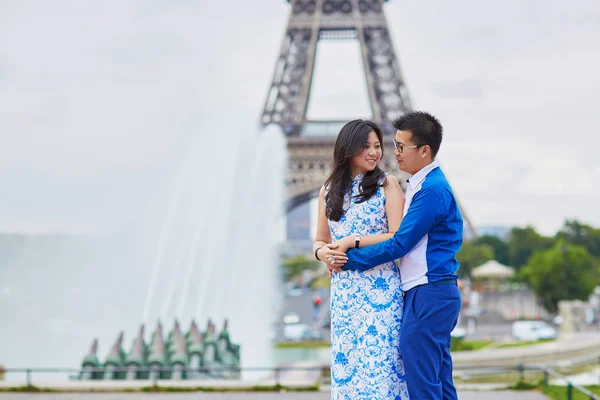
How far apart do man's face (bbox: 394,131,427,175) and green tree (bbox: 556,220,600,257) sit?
285ft

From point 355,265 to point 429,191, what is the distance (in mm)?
564

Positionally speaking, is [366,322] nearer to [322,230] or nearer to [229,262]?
[322,230]

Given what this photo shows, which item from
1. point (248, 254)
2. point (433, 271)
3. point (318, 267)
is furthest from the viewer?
point (318, 267)

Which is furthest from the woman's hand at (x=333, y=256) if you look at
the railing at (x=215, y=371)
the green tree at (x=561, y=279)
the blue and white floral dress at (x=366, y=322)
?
the green tree at (x=561, y=279)

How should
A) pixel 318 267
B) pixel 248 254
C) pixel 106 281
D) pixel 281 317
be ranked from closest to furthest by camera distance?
pixel 248 254 → pixel 106 281 → pixel 281 317 → pixel 318 267

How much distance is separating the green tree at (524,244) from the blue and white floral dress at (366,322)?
272 ft

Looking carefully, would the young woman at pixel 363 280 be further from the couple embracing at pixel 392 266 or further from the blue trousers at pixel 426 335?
the blue trousers at pixel 426 335

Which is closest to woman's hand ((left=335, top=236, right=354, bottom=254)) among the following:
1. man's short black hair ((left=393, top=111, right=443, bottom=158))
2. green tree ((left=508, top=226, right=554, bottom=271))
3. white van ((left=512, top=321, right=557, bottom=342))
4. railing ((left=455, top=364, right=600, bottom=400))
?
man's short black hair ((left=393, top=111, right=443, bottom=158))

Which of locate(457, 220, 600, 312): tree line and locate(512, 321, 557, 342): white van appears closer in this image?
locate(512, 321, 557, 342): white van

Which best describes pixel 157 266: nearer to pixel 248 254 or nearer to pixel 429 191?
pixel 248 254

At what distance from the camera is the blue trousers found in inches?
159

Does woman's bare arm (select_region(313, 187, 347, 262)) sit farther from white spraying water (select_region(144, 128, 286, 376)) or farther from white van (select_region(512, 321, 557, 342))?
white van (select_region(512, 321, 557, 342))

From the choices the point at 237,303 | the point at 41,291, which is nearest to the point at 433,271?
the point at 237,303

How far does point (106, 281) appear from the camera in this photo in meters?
25.3
